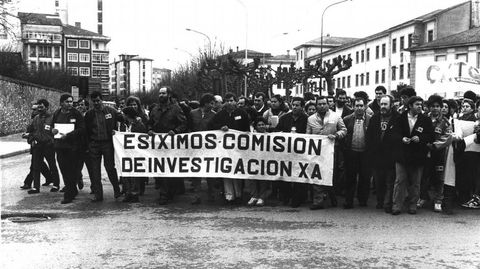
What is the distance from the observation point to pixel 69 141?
10836 mm

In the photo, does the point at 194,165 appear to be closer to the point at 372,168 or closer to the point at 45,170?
the point at 372,168

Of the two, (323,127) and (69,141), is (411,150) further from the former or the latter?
(69,141)

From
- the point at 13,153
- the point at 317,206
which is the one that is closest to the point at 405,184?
the point at 317,206

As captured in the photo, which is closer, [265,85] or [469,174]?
[469,174]

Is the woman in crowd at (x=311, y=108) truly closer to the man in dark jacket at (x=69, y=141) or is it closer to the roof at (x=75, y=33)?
the man in dark jacket at (x=69, y=141)

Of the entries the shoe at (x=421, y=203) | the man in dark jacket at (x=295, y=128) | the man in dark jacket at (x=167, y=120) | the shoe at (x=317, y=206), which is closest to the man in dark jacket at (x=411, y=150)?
the shoe at (x=421, y=203)

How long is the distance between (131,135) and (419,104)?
5.02 m

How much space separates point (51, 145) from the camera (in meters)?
11.7

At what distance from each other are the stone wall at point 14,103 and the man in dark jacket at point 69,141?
22.4 metres

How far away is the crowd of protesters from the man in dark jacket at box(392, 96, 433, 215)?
16 millimetres

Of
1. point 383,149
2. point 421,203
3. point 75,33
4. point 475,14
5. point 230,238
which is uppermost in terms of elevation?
point 75,33

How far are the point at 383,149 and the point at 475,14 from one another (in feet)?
181

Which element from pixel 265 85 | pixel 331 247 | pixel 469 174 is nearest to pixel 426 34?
pixel 265 85

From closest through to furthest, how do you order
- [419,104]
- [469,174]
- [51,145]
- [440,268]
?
[440,268] < [419,104] < [469,174] < [51,145]
